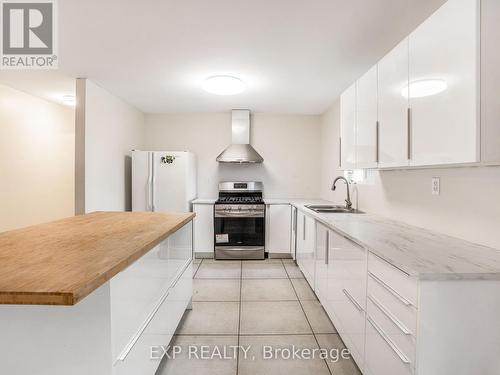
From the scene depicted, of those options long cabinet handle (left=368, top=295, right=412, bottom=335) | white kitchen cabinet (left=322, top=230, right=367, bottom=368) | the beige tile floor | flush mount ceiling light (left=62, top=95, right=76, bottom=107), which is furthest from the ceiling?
the beige tile floor

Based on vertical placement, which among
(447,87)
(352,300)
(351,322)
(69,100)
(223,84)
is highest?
(69,100)

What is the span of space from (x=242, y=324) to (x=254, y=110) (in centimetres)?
334

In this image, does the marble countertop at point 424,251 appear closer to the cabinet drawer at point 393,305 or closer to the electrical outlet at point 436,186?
the cabinet drawer at point 393,305

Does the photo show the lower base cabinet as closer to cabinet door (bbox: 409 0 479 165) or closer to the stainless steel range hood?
cabinet door (bbox: 409 0 479 165)

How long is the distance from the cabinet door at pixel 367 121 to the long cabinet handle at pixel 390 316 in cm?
106

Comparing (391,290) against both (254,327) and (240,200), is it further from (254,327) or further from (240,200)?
(240,200)

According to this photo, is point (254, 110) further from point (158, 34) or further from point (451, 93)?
point (451, 93)

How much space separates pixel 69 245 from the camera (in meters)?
1.35

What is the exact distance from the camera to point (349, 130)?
2719 millimetres

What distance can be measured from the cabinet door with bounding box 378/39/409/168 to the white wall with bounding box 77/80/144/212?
9.99 feet

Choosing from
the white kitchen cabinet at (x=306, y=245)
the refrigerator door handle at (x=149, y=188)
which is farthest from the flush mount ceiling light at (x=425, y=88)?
the refrigerator door handle at (x=149, y=188)

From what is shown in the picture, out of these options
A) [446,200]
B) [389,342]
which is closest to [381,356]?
[389,342]

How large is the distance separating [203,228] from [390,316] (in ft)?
10.6

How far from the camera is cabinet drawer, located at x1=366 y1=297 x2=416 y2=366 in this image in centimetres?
115
